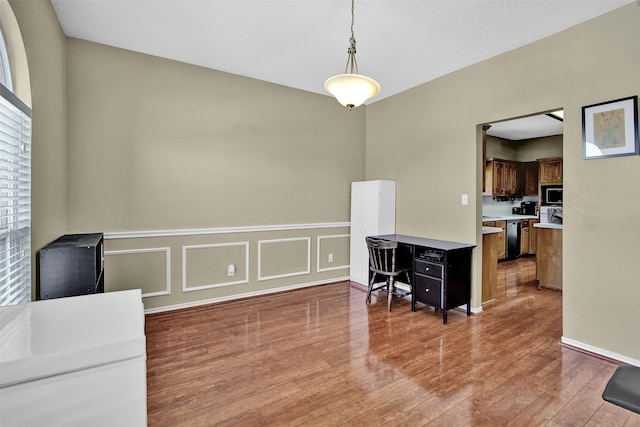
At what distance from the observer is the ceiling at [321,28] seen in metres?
2.52

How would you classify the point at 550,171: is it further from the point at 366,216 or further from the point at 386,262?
the point at 386,262

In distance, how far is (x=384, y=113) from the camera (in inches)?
183

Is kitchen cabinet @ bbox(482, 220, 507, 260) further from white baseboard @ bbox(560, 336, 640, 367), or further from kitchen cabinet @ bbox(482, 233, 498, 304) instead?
white baseboard @ bbox(560, 336, 640, 367)

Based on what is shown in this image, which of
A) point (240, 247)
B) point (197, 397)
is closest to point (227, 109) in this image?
point (240, 247)

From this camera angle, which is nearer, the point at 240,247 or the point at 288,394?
the point at 288,394

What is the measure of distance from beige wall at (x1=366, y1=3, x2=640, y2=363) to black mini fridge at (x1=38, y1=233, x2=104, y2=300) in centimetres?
354

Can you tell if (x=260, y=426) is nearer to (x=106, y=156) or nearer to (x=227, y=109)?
(x=106, y=156)

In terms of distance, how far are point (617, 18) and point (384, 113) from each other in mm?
2571

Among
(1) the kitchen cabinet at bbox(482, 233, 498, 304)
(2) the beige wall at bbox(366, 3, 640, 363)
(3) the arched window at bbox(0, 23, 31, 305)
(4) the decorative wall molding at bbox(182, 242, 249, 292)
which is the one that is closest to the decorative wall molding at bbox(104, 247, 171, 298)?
(4) the decorative wall molding at bbox(182, 242, 249, 292)

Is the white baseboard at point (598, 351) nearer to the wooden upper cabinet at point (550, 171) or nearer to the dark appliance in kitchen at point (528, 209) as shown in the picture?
the wooden upper cabinet at point (550, 171)

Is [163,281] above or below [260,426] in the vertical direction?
above

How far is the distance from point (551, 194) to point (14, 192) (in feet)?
24.9

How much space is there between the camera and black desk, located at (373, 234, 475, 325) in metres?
3.28

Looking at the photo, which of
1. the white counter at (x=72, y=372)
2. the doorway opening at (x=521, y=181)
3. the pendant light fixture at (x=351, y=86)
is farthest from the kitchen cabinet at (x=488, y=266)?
the white counter at (x=72, y=372)
